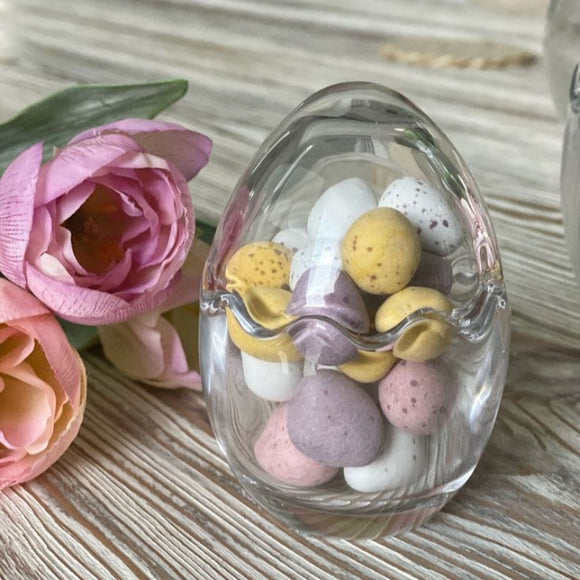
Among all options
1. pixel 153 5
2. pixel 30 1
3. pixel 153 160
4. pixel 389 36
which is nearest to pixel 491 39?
pixel 389 36

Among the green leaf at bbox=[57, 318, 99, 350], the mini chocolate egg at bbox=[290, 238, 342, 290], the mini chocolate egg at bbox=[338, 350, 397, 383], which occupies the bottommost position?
the green leaf at bbox=[57, 318, 99, 350]

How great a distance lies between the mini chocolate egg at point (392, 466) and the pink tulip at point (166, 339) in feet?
0.38

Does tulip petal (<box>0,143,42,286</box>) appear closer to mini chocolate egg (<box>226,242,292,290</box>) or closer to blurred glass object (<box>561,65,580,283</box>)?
mini chocolate egg (<box>226,242,292,290</box>)

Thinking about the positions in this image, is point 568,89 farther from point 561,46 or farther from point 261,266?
point 261,266

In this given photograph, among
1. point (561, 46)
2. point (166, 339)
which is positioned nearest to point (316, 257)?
point (166, 339)

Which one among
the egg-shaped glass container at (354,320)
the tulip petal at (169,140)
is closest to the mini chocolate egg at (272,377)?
the egg-shaped glass container at (354,320)

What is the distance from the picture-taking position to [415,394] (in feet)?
0.94

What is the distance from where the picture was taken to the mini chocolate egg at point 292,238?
301 mm

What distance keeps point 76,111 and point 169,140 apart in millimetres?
68

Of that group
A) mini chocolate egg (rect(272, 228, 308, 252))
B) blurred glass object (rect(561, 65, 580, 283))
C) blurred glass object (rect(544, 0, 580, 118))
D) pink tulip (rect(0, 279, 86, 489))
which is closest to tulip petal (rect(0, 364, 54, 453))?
pink tulip (rect(0, 279, 86, 489))

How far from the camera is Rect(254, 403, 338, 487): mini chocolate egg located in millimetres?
301

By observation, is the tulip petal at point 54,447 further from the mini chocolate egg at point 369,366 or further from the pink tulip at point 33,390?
the mini chocolate egg at point 369,366

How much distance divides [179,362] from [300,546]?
0.10 meters

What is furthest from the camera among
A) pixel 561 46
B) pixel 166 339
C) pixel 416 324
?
pixel 561 46
